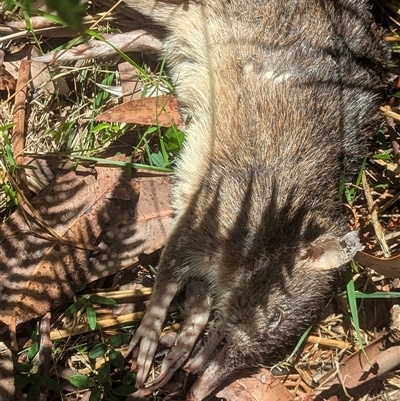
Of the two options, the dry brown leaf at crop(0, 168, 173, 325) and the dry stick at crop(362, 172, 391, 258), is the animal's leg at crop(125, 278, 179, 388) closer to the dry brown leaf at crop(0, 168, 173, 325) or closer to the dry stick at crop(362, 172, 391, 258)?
the dry brown leaf at crop(0, 168, 173, 325)

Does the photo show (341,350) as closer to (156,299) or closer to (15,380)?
(156,299)

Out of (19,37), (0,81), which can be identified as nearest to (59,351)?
(0,81)

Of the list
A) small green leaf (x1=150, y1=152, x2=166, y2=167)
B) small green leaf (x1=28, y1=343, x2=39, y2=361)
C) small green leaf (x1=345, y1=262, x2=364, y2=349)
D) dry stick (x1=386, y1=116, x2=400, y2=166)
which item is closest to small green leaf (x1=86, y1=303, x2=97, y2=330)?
small green leaf (x1=28, y1=343, x2=39, y2=361)

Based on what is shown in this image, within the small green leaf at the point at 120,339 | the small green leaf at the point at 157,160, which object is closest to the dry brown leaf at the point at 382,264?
the small green leaf at the point at 157,160

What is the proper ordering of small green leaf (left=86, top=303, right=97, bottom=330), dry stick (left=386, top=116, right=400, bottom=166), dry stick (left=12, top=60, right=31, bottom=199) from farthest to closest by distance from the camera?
dry stick (left=386, top=116, right=400, bottom=166) → dry stick (left=12, top=60, right=31, bottom=199) → small green leaf (left=86, top=303, right=97, bottom=330)

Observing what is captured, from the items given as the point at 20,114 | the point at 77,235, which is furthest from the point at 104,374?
the point at 20,114
